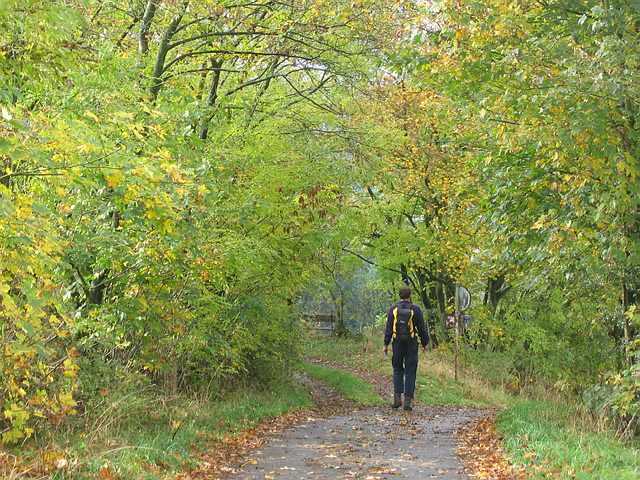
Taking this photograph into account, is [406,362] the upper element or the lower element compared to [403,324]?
lower

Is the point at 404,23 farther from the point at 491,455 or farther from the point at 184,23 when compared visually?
the point at 491,455

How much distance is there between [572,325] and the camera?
1119cm

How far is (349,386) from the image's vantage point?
58.0ft

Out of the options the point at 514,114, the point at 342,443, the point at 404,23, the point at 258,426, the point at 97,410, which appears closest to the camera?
the point at 97,410

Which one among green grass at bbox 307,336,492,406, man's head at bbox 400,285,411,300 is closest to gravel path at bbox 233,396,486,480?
man's head at bbox 400,285,411,300

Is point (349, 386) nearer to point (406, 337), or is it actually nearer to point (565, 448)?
point (406, 337)

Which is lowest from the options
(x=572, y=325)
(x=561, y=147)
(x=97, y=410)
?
(x=97, y=410)

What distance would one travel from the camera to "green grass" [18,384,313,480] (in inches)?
238

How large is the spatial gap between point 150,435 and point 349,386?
10.5m

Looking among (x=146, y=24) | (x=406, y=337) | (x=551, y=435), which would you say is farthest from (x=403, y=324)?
(x=146, y=24)

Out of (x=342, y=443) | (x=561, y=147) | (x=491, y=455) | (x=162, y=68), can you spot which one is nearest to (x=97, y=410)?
(x=342, y=443)

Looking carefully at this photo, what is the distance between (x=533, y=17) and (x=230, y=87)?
655cm

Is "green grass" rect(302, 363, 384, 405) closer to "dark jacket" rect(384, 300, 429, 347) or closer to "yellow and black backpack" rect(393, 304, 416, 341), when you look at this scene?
"dark jacket" rect(384, 300, 429, 347)

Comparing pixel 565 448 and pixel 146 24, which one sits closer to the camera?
pixel 565 448
